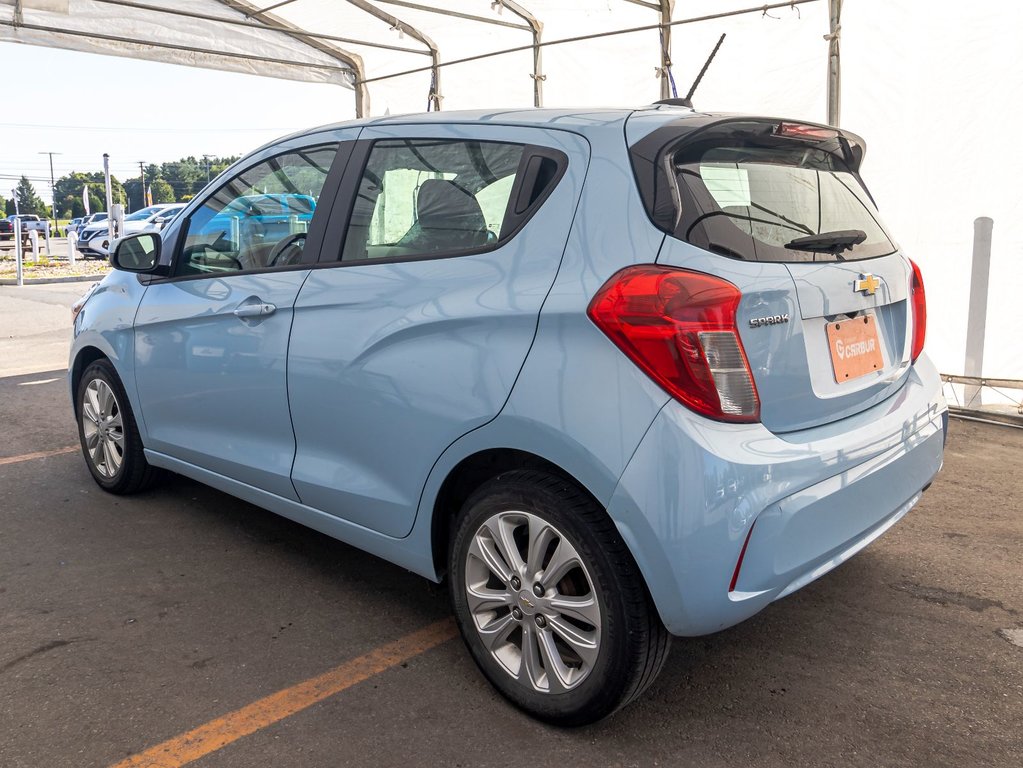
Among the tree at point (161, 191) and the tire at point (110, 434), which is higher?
the tree at point (161, 191)

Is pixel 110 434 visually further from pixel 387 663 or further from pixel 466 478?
pixel 466 478

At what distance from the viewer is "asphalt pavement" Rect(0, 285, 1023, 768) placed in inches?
92.7

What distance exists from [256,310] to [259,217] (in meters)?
0.48

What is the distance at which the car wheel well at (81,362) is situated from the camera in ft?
14.2

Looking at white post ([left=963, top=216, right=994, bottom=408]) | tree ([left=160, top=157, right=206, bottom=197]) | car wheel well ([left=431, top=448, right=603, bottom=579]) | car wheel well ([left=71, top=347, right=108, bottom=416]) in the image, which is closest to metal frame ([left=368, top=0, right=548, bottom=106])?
white post ([left=963, top=216, right=994, bottom=408])

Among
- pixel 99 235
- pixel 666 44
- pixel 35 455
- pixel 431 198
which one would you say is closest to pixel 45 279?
pixel 99 235

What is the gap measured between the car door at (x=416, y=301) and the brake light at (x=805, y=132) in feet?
2.07

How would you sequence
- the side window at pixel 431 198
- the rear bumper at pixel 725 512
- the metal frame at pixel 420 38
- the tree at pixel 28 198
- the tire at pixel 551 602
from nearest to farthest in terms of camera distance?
1. the rear bumper at pixel 725 512
2. the tire at pixel 551 602
3. the side window at pixel 431 198
4. the metal frame at pixel 420 38
5. the tree at pixel 28 198

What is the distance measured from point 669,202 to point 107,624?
2324 mm

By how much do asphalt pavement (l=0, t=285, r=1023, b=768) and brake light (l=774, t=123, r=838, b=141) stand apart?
1.59m

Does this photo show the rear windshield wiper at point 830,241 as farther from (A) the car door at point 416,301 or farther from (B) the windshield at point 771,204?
(A) the car door at point 416,301

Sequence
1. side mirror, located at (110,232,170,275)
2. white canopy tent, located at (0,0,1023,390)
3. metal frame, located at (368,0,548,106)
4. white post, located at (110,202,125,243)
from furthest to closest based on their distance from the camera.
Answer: white post, located at (110,202,125,243) → metal frame, located at (368,0,548,106) → white canopy tent, located at (0,0,1023,390) → side mirror, located at (110,232,170,275)

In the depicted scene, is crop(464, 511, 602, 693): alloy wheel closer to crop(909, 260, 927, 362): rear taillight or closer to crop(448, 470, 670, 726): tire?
crop(448, 470, 670, 726): tire

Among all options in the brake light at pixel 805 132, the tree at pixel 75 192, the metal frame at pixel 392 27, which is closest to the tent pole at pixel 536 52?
the metal frame at pixel 392 27
